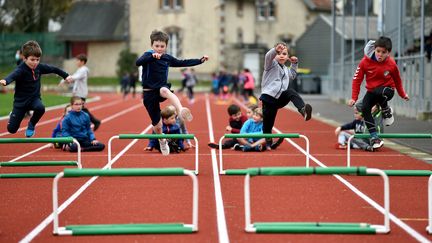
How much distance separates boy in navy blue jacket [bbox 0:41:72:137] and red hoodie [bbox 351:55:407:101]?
4.64 m

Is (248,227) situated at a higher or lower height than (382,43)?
lower

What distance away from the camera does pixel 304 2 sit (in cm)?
8019

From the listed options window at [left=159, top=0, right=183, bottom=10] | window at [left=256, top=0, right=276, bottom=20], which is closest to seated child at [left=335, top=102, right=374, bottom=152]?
window at [left=159, top=0, right=183, bottom=10]

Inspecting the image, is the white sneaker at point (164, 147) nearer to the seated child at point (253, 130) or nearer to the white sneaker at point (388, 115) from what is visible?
the seated child at point (253, 130)

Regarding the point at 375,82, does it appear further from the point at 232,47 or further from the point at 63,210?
the point at 232,47

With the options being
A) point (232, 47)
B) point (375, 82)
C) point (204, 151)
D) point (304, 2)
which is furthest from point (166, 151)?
point (304, 2)

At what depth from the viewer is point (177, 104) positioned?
42.5 ft

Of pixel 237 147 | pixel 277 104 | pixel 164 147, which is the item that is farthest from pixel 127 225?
pixel 237 147

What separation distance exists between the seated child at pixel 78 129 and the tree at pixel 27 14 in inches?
2368

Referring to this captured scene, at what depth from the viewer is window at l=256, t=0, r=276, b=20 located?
260ft

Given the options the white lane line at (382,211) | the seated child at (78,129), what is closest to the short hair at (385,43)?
the white lane line at (382,211)

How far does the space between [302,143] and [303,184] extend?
7207 mm

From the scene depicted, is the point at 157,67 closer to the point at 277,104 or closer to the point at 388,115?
the point at 277,104

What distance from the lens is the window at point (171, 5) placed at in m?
72.4
